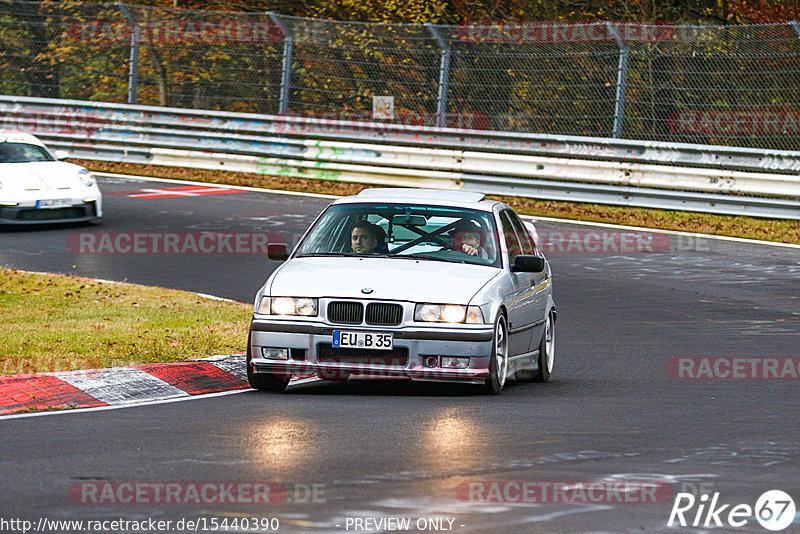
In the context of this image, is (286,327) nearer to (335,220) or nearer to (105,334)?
(335,220)

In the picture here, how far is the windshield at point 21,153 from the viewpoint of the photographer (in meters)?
20.7

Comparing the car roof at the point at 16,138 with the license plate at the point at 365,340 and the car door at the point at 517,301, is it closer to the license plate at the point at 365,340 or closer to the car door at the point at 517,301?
the car door at the point at 517,301

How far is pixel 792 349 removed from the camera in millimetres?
12078

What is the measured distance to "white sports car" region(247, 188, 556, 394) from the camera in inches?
367

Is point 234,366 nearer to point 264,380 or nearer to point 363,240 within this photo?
point 264,380

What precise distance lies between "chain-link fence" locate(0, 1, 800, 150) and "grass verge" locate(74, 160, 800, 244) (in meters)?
1.27

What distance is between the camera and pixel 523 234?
1152cm

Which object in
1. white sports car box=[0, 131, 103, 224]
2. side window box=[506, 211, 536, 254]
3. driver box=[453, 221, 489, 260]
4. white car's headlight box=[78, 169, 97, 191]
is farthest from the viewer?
white car's headlight box=[78, 169, 97, 191]

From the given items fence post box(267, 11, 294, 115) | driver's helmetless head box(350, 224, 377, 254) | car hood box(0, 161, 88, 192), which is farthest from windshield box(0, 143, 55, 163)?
driver's helmetless head box(350, 224, 377, 254)

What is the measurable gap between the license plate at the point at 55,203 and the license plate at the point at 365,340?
448 inches

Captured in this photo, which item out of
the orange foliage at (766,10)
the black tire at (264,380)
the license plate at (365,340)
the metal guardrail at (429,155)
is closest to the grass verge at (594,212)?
the metal guardrail at (429,155)

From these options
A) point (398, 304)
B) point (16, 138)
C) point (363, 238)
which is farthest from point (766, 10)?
point (398, 304)

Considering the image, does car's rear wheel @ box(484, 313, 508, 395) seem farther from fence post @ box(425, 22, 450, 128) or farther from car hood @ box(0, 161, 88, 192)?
fence post @ box(425, 22, 450, 128)

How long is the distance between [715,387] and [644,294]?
16.8ft
